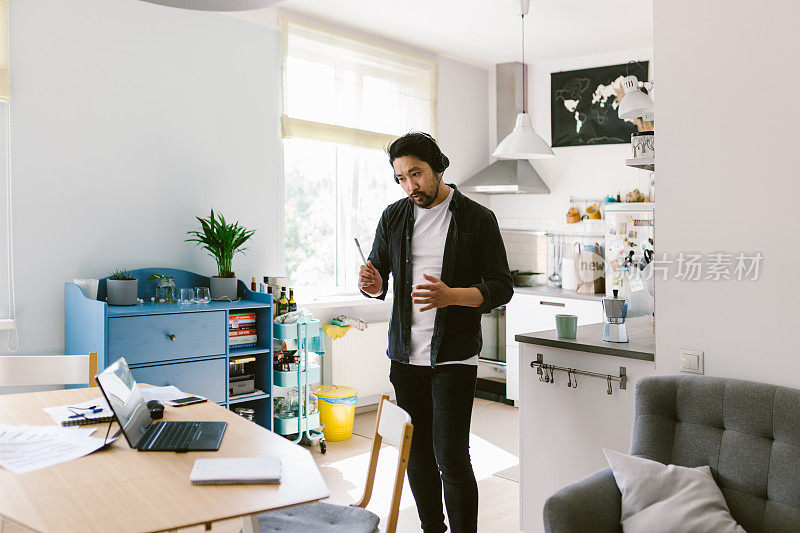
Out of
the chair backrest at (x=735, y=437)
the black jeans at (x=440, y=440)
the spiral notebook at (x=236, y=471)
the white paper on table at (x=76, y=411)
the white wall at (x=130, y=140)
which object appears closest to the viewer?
the spiral notebook at (x=236, y=471)

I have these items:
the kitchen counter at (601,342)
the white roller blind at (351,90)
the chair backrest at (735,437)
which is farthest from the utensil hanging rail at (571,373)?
the white roller blind at (351,90)

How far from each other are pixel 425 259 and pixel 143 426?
1096 mm

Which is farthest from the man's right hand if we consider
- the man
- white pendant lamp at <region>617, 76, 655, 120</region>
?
white pendant lamp at <region>617, 76, 655, 120</region>

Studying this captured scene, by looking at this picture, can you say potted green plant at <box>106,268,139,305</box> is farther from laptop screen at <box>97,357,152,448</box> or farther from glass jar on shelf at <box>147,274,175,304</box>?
laptop screen at <box>97,357,152,448</box>

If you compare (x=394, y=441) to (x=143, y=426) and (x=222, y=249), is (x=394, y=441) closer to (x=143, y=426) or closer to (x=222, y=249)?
(x=143, y=426)

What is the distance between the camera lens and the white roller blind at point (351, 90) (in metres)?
4.64

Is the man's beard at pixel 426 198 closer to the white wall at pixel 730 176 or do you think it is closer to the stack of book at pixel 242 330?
the white wall at pixel 730 176

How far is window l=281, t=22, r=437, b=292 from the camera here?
4.70m

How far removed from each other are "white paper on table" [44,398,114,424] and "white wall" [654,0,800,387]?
1923mm

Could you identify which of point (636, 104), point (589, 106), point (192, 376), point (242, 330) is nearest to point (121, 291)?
point (192, 376)

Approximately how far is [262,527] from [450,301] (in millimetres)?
905

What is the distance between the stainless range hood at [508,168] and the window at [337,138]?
0.78 m

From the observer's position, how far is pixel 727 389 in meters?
2.06

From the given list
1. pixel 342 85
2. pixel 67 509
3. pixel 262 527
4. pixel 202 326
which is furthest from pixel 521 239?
pixel 67 509
